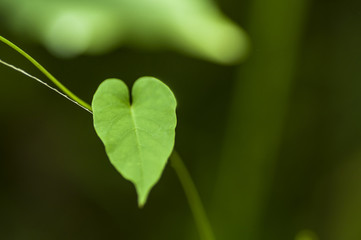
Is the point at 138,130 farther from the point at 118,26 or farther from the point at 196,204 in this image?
the point at 118,26

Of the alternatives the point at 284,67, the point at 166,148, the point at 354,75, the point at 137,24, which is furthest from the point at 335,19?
the point at 166,148

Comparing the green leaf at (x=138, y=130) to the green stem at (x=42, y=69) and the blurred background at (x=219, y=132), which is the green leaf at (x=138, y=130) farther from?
the blurred background at (x=219, y=132)

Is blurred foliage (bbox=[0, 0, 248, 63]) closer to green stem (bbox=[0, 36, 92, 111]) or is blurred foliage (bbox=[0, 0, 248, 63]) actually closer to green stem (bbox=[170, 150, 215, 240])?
green stem (bbox=[170, 150, 215, 240])

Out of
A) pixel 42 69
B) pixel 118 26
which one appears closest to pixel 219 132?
pixel 118 26

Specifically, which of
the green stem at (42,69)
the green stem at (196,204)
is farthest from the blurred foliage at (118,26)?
the green stem at (42,69)

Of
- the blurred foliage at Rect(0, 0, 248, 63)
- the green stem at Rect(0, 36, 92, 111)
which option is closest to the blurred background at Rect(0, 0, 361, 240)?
the blurred foliage at Rect(0, 0, 248, 63)

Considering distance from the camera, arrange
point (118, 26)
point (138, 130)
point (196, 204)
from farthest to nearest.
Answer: point (118, 26) → point (196, 204) → point (138, 130)

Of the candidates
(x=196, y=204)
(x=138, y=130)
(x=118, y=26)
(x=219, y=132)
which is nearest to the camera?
(x=138, y=130)
